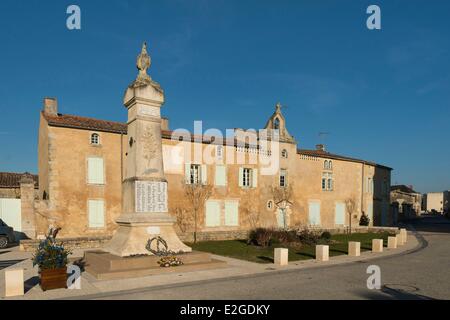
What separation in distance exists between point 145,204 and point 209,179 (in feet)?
42.3

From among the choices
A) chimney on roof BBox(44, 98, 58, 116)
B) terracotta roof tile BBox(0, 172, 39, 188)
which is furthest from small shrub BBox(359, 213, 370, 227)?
terracotta roof tile BBox(0, 172, 39, 188)

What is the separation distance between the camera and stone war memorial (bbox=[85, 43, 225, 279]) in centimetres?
1121

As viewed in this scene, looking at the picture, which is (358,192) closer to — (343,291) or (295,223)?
(295,223)

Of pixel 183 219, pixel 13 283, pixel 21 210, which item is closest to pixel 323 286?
pixel 13 283

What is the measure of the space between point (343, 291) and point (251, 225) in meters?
18.0

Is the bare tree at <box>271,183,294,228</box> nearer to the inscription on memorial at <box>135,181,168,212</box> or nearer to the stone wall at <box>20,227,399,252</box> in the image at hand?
the stone wall at <box>20,227,399,252</box>

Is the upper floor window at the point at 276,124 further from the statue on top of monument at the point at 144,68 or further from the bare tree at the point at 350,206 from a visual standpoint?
the statue on top of monument at the point at 144,68

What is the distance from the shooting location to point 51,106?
71.8ft

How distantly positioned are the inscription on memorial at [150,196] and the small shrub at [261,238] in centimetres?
816

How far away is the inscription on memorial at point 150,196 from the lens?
38.3 feet

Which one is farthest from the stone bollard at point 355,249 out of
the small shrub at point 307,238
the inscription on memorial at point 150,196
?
the inscription on memorial at point 150,196

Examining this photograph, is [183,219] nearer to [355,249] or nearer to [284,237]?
[284,237]
